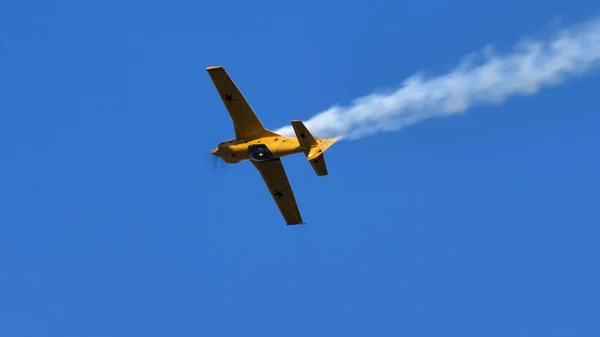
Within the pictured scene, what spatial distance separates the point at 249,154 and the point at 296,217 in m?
4.61

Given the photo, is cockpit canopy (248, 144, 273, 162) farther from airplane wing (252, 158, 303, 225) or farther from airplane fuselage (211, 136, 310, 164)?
airplane wing (252, 158, 303, 225)

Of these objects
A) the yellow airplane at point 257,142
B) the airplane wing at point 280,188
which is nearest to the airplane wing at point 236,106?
the yellow airplane at point 257,142

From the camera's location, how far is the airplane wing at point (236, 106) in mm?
46750

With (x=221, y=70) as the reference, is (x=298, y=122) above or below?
below

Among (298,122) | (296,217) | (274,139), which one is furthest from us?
(296,217)

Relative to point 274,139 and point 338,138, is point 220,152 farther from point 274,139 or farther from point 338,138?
point 338,138

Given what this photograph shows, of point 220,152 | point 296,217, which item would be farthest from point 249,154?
point 296,217

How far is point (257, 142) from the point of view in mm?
47875

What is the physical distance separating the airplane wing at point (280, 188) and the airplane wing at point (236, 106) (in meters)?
2.00

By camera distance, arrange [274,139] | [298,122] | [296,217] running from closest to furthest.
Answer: [298,122] → [274,139] → [296,217]

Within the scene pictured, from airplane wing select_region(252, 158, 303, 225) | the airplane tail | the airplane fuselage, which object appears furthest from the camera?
airplane wing select_region(252, 158, 303, 225)

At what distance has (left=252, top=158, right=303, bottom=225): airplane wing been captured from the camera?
163ft

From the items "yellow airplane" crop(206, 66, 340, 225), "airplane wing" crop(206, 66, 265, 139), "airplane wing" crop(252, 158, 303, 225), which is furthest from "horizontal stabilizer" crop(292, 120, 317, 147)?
"airplane wing" crop(252, 158, 303, 225)

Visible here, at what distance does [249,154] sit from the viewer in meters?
48.2
